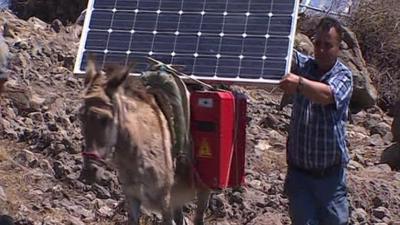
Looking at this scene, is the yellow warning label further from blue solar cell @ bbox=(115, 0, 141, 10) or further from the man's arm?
blue solar cell @ bbox=(115, 0, 141, 10)

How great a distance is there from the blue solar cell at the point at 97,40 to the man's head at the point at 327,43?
92.1 inches

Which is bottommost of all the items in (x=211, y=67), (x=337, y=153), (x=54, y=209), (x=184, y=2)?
(x=54, y=209)

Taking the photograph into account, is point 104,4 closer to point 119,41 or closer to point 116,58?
point 119,41

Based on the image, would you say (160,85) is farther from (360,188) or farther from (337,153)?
(360,188)

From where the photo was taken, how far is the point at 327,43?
24.0ft

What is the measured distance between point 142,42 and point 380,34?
11.5 m

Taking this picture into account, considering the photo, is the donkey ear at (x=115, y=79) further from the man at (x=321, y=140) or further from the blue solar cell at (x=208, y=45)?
the man at (x=321, y=140)

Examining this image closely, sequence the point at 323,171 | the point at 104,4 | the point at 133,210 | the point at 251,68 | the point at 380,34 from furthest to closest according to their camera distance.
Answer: the point at 380,34, the point at 104,4, the point at 251,68, the point at 133,210, the point at 323,171

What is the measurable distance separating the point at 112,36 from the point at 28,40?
17.1ft

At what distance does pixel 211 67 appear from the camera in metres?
8.53

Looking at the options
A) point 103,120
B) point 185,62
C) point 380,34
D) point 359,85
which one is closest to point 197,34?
point 185,62

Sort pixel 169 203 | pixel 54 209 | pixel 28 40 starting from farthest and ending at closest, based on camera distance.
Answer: pixel 28 40, pixel 54 209, pixel 169 203

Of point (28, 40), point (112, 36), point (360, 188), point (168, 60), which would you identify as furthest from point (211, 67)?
point (28, 40)

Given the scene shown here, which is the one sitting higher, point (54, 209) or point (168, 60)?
point (168, 60)
